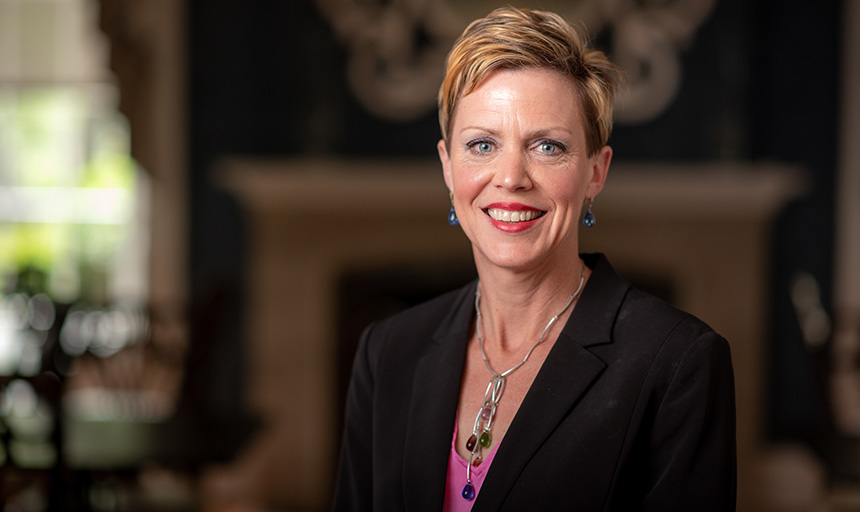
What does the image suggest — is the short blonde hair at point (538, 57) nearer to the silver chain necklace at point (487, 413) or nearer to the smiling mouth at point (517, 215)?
the smiling mouth at point (517, 215)

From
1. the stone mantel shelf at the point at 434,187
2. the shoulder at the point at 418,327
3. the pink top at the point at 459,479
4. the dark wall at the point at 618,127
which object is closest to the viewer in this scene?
the pink top at the point at 459,479

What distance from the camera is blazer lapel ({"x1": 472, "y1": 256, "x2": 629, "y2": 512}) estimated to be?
1.02 m

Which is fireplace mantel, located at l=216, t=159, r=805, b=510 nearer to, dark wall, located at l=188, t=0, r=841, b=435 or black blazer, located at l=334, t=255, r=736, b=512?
dark wall, located at l=188, t=0, r=841, b=435

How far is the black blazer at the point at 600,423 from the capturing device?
3.17ft

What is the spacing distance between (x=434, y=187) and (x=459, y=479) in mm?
3181

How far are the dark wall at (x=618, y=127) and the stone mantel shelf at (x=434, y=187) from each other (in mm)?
144

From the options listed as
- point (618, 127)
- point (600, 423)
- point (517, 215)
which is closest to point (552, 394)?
point (600, 423)

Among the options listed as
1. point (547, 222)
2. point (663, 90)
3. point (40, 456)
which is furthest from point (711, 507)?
point (663, 90)

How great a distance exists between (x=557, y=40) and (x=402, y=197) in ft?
10.8

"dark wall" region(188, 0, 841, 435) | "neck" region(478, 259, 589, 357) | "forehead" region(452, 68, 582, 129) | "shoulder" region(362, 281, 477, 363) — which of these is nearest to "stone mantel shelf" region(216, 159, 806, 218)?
"dark wall" region(188, 0, 841, 435)

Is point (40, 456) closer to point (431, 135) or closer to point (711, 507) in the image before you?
point (711, 507)

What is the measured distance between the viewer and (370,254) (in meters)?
4.39

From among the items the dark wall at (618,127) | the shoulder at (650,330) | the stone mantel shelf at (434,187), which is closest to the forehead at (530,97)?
the shoulder at (650,330)

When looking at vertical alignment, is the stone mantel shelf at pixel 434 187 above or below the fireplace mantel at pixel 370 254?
above
